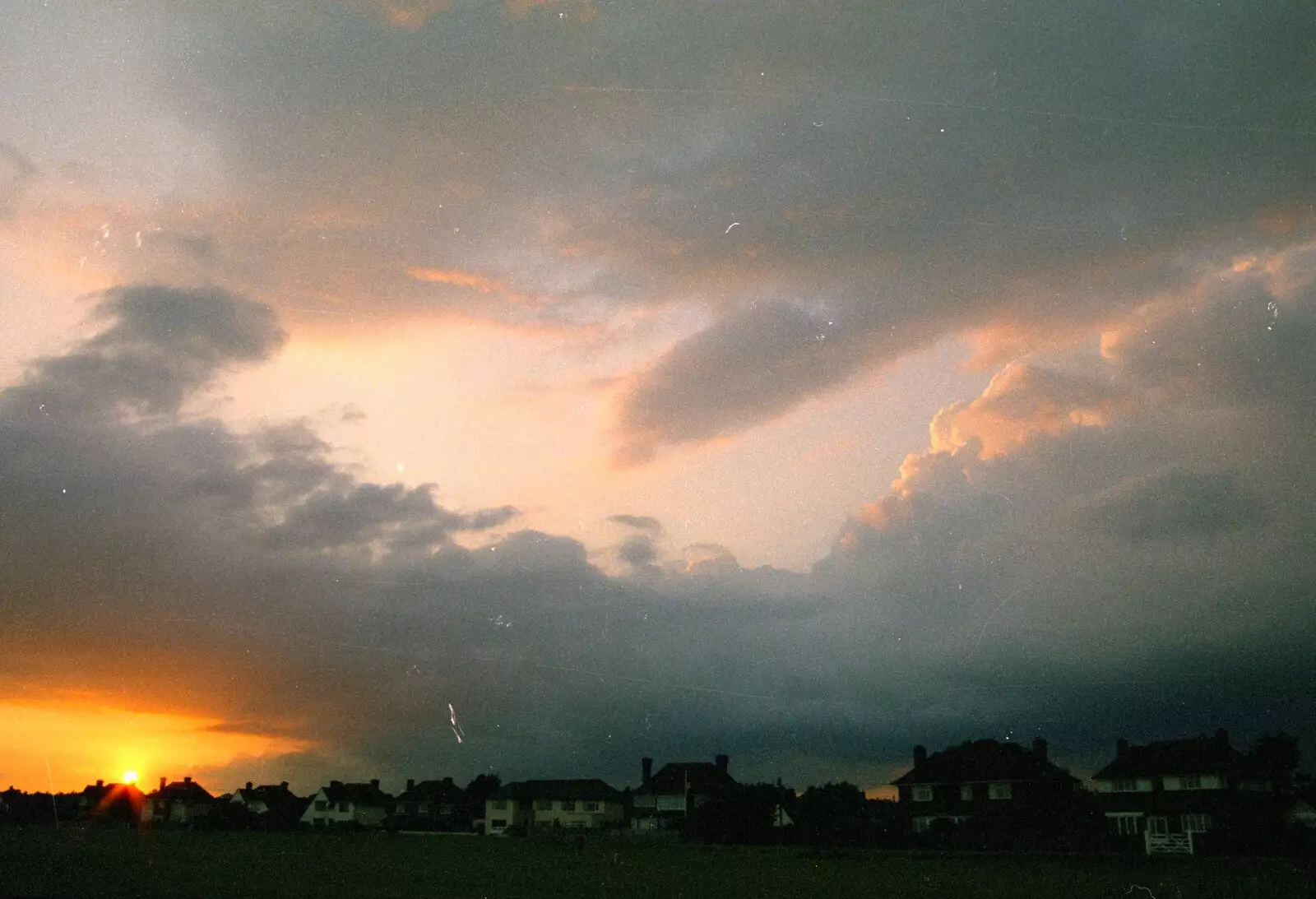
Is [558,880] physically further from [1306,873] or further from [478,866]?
[1306,873]

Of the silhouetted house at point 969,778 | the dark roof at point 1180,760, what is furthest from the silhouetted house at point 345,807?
the dark roof at point 1180,760

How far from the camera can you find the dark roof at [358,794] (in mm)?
155125

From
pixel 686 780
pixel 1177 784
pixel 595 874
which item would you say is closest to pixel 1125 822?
pixel 1177 784

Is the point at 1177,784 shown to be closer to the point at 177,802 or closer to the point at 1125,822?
→ the point at 1125,822

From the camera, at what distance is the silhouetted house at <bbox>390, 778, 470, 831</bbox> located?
142375 mm

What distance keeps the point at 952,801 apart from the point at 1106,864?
45.1 meters

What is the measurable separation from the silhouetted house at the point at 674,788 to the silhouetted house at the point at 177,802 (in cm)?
7462

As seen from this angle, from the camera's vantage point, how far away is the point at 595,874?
36281 millimetres

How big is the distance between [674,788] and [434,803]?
5201 cm

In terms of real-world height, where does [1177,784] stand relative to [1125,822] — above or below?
above

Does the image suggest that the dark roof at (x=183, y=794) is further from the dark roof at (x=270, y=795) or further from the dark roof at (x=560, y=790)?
the dark roof at (x=560, y=790)

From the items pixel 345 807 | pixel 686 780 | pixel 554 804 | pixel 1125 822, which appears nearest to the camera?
pixel 1125 822

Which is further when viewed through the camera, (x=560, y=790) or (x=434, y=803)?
(x=434, y=803)

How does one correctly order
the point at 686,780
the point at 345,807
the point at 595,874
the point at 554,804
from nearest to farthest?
the point at 595,874, the point at 686,780, the point at 554,804, the point at 345,807
